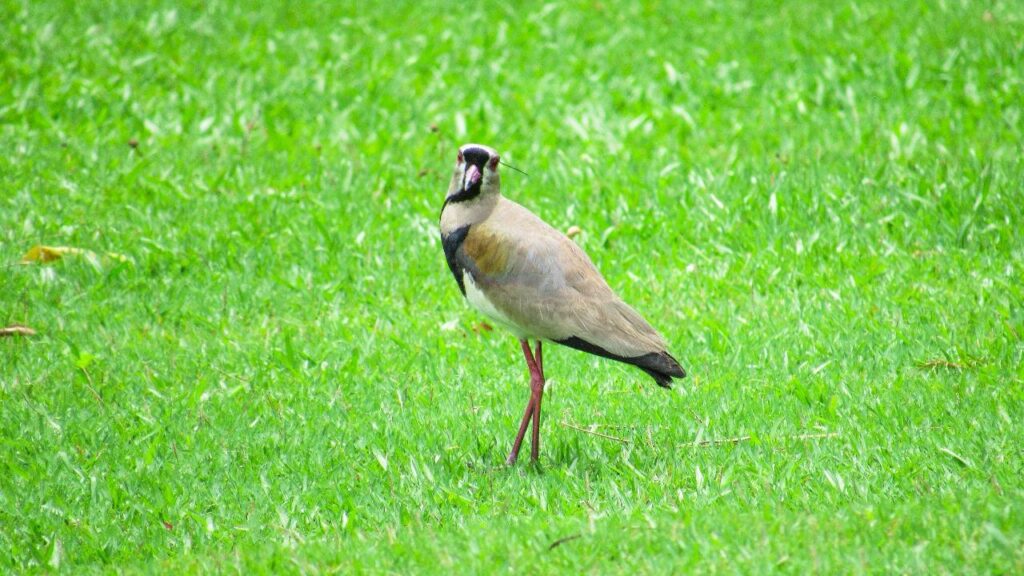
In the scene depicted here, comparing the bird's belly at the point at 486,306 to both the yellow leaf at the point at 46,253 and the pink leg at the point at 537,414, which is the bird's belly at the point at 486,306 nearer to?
the pink leg at the point at 537,414

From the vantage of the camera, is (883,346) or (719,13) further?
(719,13)

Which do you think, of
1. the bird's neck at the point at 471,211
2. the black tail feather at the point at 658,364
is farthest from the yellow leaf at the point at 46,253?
the black tail feather at the point at 658,364

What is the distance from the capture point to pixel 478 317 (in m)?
7.56

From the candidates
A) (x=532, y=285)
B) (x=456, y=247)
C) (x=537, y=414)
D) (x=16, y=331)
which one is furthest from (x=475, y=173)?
(x=16, y=331)

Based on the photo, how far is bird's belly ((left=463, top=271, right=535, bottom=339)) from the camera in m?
5.58

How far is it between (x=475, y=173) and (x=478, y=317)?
2070mm

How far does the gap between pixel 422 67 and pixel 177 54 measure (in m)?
2.20

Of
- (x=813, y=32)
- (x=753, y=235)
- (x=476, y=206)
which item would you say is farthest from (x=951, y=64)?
(x=476, y=206)

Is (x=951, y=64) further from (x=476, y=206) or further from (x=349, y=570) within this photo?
(x=349, y=570)

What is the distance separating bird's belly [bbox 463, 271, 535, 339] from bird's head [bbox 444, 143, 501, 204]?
39 centimetres

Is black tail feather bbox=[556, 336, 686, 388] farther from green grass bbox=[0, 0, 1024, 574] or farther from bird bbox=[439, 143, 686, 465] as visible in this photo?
green grass bbox=[0, 0, 1024, 574]

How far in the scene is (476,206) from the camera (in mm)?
5816

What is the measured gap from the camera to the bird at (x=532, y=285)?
5.34 meters

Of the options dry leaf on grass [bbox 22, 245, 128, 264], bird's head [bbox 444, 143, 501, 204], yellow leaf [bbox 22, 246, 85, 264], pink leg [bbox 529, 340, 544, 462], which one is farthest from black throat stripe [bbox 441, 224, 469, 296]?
yellow leaf [bbox 22, 246, 85, 264]
